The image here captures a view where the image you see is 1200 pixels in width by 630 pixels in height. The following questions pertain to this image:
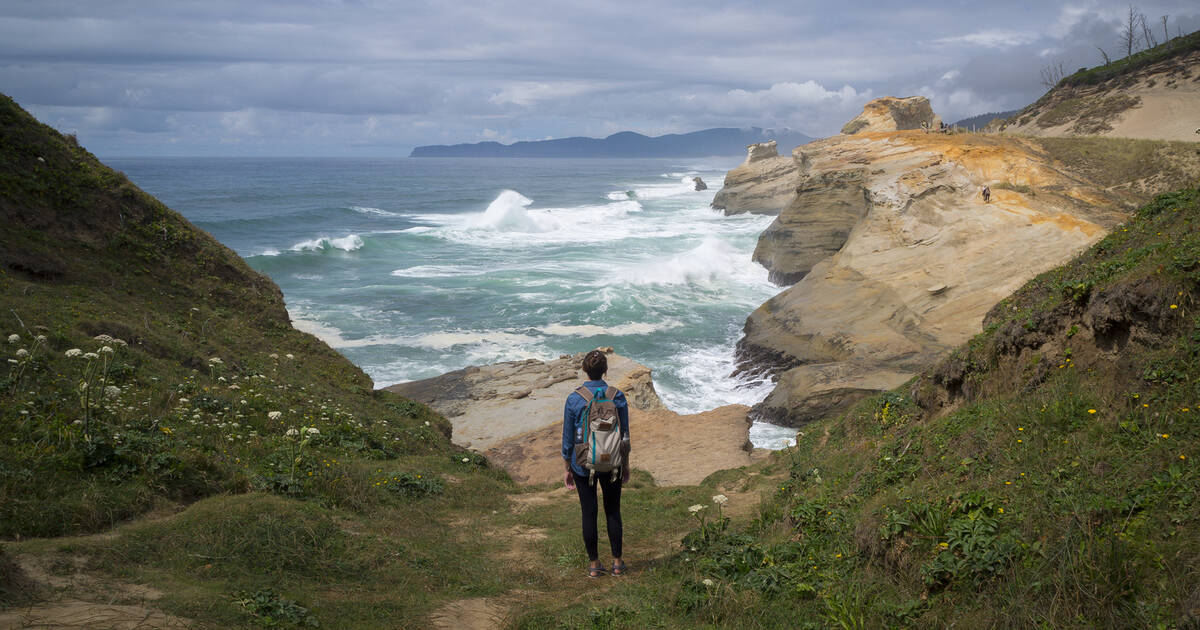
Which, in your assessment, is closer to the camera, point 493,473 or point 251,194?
point 493,473

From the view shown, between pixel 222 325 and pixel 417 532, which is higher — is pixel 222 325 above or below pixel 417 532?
above

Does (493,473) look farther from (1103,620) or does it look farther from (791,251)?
(791,251)

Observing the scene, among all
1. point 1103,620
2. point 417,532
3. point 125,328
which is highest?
point 125,328

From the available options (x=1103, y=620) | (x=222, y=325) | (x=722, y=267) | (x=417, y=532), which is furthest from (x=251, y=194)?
(x=1103, y=620)

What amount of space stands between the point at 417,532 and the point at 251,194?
74559 millimetres

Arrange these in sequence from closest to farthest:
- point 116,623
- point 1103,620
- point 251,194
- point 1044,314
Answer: point 1103,620
point 116,623
point 1044,314
point 251,194

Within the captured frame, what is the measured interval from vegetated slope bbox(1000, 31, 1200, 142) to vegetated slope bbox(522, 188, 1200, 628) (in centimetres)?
3426

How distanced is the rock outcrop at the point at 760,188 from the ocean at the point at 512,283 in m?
2.20

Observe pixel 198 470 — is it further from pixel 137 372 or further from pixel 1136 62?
pixel 1136 62

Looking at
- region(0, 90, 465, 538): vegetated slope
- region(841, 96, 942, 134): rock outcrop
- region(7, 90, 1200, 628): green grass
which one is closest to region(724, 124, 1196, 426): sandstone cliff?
region(7, 90, 1200, 628): green grass

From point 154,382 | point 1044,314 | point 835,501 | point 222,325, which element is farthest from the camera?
point 222,325

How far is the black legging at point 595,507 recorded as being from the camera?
508 cm

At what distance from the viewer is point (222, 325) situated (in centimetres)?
1059

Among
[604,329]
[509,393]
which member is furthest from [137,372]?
[604,329]
